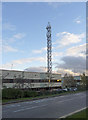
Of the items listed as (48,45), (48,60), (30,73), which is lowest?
(30,73)

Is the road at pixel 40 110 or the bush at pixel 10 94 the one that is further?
the bush at pixel 10 94

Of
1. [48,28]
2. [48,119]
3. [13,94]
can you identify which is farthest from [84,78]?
[48,119]

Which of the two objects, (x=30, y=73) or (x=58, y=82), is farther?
(x=58, y=82)

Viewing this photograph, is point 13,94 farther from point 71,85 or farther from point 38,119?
point 71,85

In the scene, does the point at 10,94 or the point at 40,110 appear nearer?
the point at 40,110

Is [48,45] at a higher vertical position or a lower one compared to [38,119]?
higher

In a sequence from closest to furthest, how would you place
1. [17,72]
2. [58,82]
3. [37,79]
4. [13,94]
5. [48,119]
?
[48,119]
[13,94]
[17,72]
[37,79]
[58,82]

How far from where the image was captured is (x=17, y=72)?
60.1m

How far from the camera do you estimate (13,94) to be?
2798 cm

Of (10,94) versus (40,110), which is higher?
(40,110)

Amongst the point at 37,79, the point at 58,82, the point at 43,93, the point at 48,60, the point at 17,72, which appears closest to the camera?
the point at 43,93

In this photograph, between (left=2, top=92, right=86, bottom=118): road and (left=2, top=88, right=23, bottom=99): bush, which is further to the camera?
(left=2, top=88, right=23, bottom=99): bush

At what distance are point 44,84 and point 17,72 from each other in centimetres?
1553

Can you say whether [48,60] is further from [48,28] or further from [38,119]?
[38,119]
